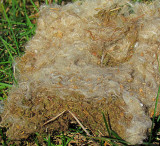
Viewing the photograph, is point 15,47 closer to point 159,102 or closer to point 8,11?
point 8,11

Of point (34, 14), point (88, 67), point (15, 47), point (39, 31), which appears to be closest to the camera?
point (88, 67)

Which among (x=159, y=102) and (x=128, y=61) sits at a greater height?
(x=128, y=61)

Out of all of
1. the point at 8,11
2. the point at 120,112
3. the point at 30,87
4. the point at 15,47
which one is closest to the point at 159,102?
the point at 120,112

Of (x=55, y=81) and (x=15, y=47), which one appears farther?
(x=15, y=47)

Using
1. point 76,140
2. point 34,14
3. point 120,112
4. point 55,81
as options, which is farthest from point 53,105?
point 34,14

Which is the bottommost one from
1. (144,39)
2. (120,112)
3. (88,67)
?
(120,112)

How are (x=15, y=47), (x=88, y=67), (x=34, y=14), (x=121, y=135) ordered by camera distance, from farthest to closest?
(x=34, y=14) → (x=15, y=47) → (x=88, y=67) → (x=121, y=135)
